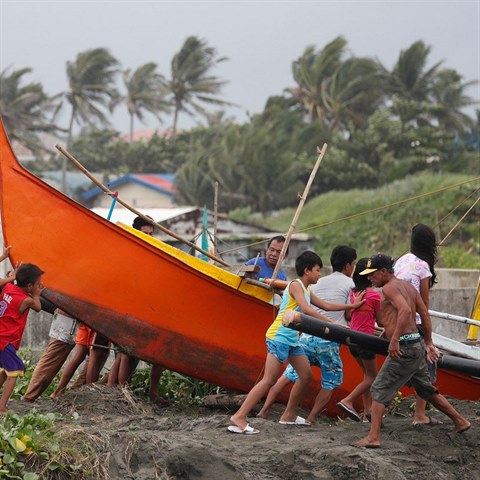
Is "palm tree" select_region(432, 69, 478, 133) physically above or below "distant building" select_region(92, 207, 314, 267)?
above

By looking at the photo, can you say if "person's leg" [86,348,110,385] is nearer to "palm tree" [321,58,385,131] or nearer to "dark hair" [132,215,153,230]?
"dark hair" [132,215,153,230]

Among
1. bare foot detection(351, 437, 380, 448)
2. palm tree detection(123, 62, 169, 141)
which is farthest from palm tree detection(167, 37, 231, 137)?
bare foot detection(351, 437, 380, 448)

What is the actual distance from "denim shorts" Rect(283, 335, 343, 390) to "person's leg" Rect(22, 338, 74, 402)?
7.52 feet

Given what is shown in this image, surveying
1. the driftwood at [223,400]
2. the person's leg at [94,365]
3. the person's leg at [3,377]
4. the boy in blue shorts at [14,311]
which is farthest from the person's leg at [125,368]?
the boy in blue shorts at [14,311]

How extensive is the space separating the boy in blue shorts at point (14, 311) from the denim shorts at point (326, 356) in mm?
2165

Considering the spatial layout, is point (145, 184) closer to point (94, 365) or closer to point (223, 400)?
point (94, 365)

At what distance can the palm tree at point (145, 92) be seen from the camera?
60.1 meters

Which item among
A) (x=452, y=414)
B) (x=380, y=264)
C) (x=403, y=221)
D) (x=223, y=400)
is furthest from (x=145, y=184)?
(x=380, y=264)

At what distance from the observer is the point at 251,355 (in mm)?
9383

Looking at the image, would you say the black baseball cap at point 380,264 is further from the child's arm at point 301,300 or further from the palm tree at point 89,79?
the palm tree at point 89,79

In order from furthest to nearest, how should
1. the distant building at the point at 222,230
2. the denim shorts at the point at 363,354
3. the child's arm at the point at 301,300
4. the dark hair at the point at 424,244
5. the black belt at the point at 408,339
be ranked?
the distant building at the point at 222,230, the denim shorts at the point at 363,354, the dark hair at the point at 424,244, the child's arm at the point at 301,300, the black belt at the point at 408,339

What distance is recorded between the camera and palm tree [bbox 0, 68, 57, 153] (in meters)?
51.0

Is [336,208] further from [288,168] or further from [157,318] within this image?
[157,318]

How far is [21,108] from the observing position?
51.6 meters
